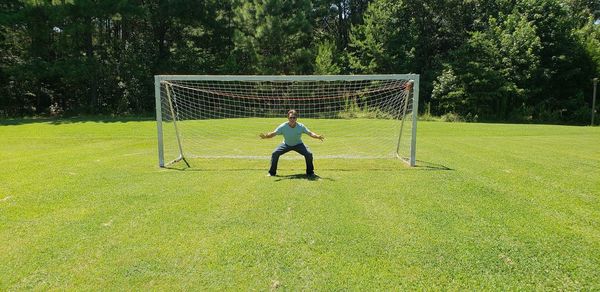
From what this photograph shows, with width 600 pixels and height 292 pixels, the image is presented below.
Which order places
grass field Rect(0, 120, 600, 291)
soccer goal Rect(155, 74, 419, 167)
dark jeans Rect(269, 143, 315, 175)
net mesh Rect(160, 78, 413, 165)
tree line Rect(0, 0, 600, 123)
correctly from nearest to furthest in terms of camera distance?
grass field Rect(0, 120, 600, 291) < dark jeans Rect(269, 143, 315, 175) < soccer goal Rect(155, 74, 419, 167) < net mesh Rect(160, 78, 413, 165) < tree line Rect(0, 0, 600, 123)

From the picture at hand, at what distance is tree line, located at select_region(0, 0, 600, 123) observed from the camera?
83.4ft

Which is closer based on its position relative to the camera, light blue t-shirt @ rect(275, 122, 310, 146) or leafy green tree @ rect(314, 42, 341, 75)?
light blue t-shirt @ rect(275, 122, 310, 146)

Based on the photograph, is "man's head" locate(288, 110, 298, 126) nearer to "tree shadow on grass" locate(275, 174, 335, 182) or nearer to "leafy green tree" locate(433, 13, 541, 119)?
"tree shadow on grass" locate(275, 174, 335, 182)

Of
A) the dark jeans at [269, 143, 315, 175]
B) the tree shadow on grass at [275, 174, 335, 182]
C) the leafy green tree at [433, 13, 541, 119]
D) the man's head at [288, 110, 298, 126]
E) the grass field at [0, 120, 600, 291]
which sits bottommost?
the grass field at [0, 120, 600, 291]

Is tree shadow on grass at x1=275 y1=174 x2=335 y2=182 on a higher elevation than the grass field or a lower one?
higher

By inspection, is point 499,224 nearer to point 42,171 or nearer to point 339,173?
point 339,173

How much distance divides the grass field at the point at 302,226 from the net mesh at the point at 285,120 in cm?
211

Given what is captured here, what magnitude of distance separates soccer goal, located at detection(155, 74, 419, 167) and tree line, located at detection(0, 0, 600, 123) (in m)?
5.42

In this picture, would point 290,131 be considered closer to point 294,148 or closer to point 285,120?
point 294,148

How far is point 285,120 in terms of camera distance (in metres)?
19.8

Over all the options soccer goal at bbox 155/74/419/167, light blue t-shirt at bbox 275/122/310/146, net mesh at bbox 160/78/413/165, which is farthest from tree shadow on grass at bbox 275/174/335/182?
net mesh at bbox 160/78/413/165

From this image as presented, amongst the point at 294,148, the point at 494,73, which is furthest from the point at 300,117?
the point at 294,148

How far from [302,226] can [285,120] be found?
1495 centimetres

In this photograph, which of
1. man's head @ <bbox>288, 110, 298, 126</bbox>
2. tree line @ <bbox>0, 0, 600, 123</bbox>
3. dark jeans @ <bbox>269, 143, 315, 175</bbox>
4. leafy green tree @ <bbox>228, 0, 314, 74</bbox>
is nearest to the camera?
man's head @ <bbox>288, 110, 298, 126</bbox>
